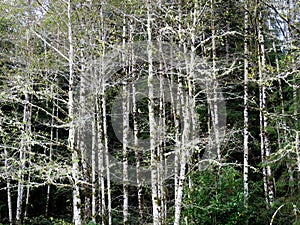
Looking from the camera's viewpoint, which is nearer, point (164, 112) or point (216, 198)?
point (216, 198)

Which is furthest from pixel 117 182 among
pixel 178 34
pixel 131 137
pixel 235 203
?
pixel 178 34

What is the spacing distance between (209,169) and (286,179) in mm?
1556

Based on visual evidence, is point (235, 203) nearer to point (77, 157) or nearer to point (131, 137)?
point (77, 157)

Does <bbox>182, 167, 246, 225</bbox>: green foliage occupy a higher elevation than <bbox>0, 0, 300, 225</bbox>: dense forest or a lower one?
lower

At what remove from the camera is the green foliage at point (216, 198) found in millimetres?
6641

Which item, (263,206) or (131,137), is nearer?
(263,206)

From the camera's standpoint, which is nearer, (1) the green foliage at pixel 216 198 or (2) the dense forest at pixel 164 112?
(2) the dense forest at pixel 164 112

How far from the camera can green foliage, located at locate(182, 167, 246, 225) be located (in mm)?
6641

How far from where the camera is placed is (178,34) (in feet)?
16.1

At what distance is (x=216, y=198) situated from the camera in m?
6.59

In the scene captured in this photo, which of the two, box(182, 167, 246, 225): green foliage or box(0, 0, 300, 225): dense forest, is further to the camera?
box(182, 167, 246, 225): green foliage

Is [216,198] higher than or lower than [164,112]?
lower

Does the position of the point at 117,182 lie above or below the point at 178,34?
below

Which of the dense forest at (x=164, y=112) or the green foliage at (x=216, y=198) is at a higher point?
the dense forest at (x=164, y=112)
